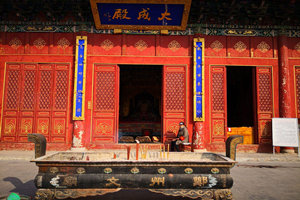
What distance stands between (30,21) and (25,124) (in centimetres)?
385

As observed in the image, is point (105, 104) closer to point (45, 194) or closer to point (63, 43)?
point (63, 43)

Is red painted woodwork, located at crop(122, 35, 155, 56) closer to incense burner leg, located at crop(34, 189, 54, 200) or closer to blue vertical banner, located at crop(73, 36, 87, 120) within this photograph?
blue vertical banner, located at crop(73, 36, 87, 120)

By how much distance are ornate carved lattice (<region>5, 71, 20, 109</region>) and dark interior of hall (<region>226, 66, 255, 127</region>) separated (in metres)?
10.1

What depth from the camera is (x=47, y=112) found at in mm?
8219

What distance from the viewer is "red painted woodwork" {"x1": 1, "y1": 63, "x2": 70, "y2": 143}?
26.7 feet

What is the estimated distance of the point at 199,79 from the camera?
8.38 metres

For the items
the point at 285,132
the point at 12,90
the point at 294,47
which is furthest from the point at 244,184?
the point at 12,90

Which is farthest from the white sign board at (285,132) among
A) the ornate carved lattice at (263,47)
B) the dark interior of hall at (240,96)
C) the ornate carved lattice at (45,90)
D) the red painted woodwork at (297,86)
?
the ornate carved lattice at (45,90)

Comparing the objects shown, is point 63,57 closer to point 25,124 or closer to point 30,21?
point 30,21

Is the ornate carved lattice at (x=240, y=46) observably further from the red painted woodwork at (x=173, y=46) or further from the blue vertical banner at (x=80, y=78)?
the blue vertical banner at (x=80, y=78)

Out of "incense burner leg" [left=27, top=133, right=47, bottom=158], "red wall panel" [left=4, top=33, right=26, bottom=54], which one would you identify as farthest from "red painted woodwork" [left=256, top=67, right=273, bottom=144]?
"red wall panel" [left=4, top=33, right=26, bottom=54]

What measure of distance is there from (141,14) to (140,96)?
272 inches

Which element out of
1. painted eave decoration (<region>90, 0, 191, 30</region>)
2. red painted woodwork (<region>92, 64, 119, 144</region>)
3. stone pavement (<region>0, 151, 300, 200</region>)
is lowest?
stone pavement (<region>0, 151, 300, 200</region>)

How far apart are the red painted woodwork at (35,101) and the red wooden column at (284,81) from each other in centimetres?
784
